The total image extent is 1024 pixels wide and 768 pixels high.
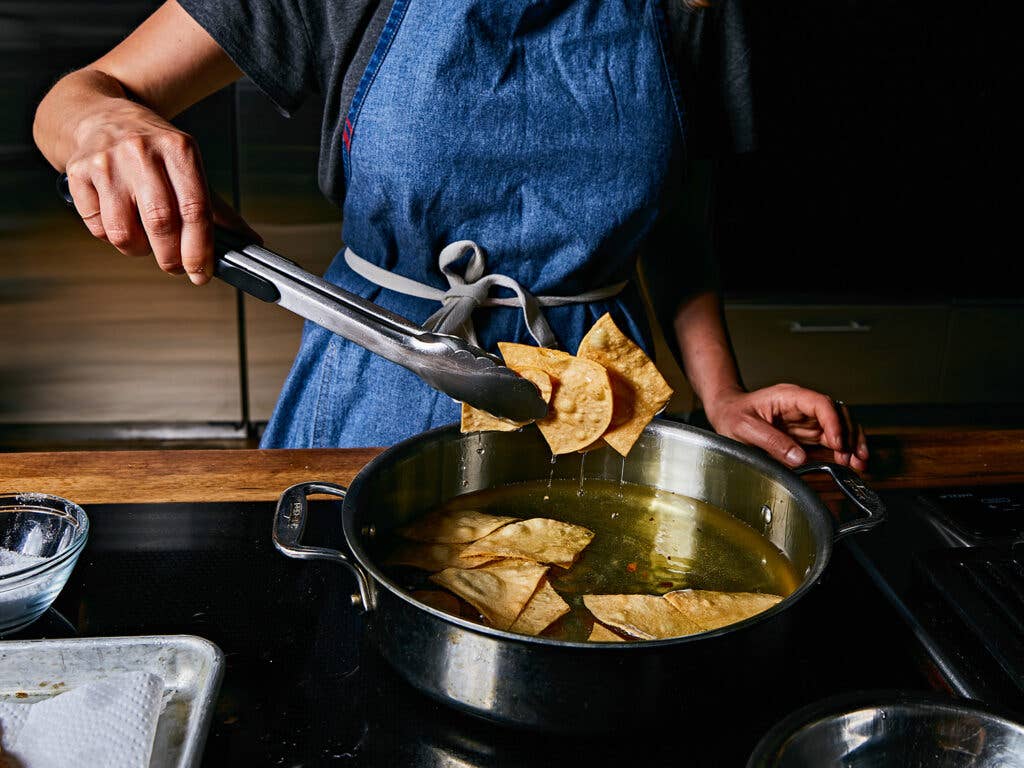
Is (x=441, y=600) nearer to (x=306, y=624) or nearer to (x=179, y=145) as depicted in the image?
(x=306, y=624)

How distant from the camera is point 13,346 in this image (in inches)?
105

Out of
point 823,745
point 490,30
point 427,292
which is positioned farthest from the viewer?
point 427,292

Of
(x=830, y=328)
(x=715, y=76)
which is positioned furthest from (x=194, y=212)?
(x=830, y=328)

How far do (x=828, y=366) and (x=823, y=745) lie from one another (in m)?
2.33

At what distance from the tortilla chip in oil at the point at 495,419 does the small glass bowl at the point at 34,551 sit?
0.36 meters

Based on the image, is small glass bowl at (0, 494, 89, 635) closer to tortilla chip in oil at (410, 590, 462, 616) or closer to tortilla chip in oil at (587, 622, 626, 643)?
tortilla chip in oil at (410, 590, 462, 616)

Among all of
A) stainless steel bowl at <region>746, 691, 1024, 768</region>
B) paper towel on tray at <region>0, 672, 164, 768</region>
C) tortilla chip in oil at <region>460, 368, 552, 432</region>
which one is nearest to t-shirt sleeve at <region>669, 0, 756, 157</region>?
tortilla chip in oil at <region>460, 368, 552, 432</region>

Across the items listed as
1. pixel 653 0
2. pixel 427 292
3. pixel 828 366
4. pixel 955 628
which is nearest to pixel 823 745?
pixel 955 628

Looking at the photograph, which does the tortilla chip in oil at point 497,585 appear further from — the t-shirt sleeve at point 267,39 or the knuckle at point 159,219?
the t-shirt sleeve at point 267,39

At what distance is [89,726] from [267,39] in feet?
2.79

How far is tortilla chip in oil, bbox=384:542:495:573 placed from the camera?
3.09 ft

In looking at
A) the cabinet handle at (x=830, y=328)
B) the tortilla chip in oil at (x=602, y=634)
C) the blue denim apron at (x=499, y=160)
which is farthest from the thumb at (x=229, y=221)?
the cabinet handle at (x=830, y=328)

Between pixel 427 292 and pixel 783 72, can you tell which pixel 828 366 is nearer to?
pixel 783 72

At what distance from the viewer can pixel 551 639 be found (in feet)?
2.13
